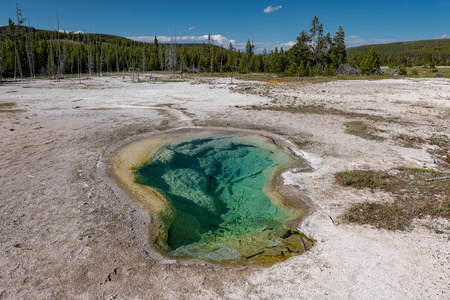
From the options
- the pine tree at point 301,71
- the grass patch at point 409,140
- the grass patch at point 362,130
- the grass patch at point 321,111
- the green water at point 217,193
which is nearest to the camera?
the green water at point 217,193

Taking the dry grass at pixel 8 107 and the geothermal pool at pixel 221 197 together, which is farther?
the dry grass at pixel 8 107

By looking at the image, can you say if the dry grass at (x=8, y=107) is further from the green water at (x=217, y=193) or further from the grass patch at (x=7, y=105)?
the green water at (x=217, y=193)

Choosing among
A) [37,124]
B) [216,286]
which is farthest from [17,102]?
[216,286]

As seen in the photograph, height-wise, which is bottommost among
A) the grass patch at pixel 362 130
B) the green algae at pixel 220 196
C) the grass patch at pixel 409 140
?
the green algae at pixel 220 196

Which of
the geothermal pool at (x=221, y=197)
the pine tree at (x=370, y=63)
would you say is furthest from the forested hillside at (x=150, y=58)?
the geothermal pool at (x=221, y=197)

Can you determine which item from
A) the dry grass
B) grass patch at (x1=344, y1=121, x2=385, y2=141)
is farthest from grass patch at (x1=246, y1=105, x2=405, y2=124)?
the dry grass

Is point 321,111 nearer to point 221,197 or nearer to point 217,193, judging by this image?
point 217,193

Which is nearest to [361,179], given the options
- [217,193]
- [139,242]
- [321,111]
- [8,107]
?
[217,193]

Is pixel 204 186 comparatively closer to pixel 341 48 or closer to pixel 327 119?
pixel 327 119
